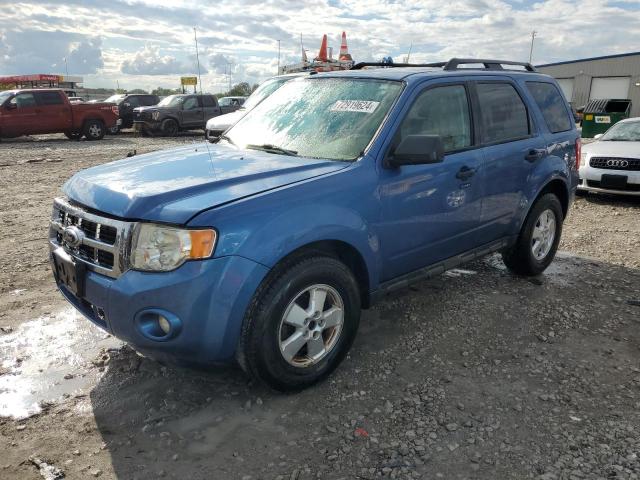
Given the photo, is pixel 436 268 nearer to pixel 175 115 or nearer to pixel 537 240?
pixel 537 240

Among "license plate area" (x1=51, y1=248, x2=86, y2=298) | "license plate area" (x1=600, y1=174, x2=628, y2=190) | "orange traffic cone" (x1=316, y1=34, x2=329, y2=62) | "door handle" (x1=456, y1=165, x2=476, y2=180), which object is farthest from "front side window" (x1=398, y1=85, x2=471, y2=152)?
"orange traffic cone" (x1=316, y1=34, x2=329, y2=62)

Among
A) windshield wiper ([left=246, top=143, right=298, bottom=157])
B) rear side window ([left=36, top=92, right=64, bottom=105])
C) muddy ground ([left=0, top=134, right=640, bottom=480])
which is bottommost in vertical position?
muddy ground ([left=0, top=134, right=640, bottom=480])

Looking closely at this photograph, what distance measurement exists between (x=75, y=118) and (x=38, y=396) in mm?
17781

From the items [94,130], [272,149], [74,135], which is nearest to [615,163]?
[272,149]

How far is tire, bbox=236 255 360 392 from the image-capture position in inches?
107

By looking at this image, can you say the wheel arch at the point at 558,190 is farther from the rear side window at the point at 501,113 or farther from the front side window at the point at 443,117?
the front side window at the point at 443,117

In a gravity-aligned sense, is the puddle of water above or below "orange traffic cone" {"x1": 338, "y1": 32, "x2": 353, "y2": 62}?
below

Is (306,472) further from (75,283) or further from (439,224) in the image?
(439,224)

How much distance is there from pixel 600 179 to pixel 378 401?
7.07 m

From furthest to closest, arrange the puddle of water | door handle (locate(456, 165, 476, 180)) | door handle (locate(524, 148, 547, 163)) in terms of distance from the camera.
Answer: door handle (locate(524, 148, 547, 163)) → door handle (locate(456, 165, 476, 180)) → the puddle of water

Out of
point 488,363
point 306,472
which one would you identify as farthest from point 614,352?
point 306,472

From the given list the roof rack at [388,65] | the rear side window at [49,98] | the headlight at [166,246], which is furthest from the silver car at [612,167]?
the rear side window at [49,98]

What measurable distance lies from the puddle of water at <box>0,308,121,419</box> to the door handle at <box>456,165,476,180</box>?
2669mm

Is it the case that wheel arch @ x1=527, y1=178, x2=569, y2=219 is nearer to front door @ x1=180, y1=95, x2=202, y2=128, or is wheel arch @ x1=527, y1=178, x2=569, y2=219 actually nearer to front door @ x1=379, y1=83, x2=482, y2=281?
front door @ x1=379, y1=83, x2=482, y2=281
